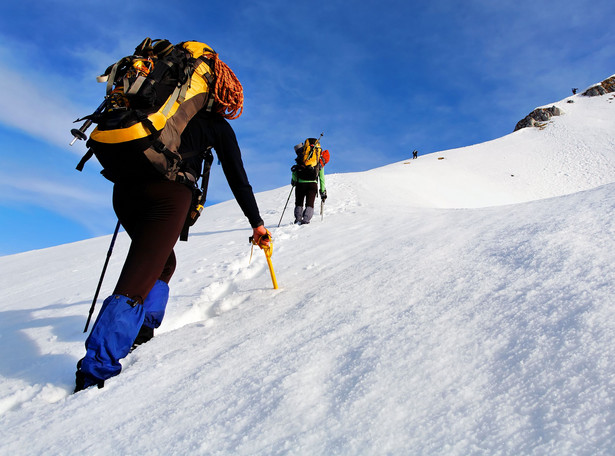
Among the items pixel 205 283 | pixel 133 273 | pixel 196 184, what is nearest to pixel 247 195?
pixel 196 184

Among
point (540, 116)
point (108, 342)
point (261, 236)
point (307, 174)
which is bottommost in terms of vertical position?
point (108, 342)

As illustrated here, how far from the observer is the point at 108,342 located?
1839 millimetres

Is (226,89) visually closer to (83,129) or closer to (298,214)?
(83,129)

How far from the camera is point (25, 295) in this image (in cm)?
473

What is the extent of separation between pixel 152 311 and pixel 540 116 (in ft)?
155

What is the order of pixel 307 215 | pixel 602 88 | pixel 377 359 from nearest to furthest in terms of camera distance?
pixel 377 359 < pixel 307 215 < pixel 602 88

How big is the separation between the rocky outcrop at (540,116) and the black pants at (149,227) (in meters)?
42.6

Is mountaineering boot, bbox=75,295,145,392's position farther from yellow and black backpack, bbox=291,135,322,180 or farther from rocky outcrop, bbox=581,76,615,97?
rocky outcrop, bbox=581,76,615,97

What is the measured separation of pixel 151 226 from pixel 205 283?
212 centimetres

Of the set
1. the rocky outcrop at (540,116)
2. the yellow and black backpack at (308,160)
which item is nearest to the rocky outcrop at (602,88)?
the rocky outcrop at (540,116)

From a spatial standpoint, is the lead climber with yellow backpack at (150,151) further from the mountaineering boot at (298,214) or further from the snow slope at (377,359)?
the mountaineering boot at (298,214)

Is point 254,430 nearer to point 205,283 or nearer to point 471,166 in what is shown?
→ point 205,283

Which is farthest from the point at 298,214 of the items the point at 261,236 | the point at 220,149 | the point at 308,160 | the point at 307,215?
the point at 220,149

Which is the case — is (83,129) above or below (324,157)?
below
